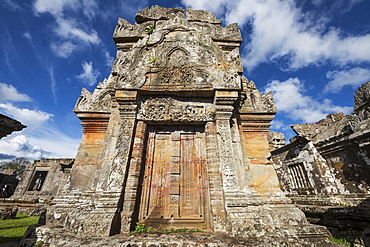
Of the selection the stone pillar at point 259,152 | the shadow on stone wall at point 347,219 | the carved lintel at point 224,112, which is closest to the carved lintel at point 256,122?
the stone pillar at point 259,152

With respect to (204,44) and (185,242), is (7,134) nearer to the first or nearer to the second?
(185,242)

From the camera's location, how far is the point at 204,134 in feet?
17.1

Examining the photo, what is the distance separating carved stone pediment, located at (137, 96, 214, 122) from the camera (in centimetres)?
500

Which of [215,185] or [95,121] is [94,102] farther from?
[215,185]

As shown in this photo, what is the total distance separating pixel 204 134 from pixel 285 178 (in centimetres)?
604

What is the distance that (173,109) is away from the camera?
5.08 m

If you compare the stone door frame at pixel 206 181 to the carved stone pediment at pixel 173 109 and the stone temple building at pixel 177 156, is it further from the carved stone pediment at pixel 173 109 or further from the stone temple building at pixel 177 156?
the carved stone pediment at pixel 173 109

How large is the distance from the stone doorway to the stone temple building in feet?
0.08

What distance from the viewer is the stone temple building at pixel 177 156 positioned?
387cm

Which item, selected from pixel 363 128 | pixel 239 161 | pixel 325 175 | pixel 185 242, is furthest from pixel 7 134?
pixel 325 175

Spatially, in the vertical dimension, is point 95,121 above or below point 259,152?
above

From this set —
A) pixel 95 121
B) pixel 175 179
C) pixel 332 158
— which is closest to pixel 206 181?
pixel 175 179

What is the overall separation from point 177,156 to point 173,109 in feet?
4.54

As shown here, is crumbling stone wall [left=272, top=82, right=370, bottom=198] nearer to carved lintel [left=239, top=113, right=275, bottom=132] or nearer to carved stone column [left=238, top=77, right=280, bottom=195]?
carved lintel [left=239, top=113, right=275, bottom=132]
